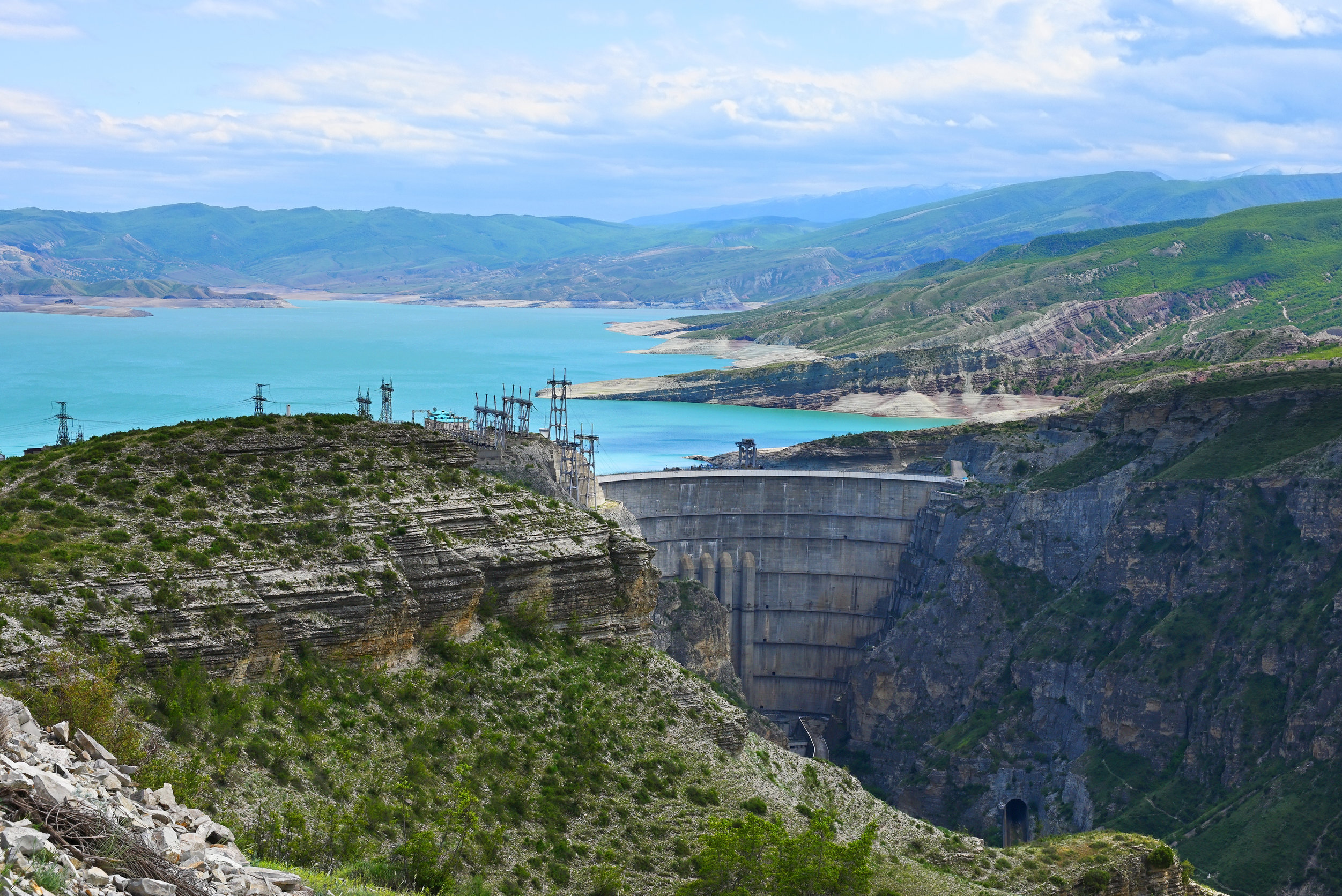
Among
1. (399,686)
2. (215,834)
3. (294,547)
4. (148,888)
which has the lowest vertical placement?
(399,686)

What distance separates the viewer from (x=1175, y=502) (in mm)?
82688

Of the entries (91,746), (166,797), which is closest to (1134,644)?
(91,746)

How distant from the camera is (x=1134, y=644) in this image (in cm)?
7756

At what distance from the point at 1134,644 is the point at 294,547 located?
2123 inches

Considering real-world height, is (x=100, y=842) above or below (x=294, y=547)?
below

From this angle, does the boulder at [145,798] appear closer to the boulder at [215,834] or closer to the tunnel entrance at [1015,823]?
the boulder at [215,834]

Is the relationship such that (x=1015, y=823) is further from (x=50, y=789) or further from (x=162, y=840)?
(x=50, y=789)

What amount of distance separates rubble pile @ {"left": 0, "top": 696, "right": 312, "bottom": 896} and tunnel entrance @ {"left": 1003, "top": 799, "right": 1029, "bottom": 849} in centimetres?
5962

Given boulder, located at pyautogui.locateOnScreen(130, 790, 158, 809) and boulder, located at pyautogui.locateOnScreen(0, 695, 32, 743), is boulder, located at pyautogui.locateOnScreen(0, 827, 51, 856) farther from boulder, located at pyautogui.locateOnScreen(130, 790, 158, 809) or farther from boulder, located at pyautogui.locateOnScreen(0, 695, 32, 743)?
boulder, located at pyautogui.locateOnScreen(0, 695, 32, 743)

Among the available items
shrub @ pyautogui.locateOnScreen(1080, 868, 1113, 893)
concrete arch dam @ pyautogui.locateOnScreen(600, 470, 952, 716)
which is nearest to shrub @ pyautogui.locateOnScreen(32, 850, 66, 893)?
shrub @ pyautogui.locateOnScreen(1080, 868, 1113, 893)

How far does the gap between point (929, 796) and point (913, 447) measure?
4969 centimetres

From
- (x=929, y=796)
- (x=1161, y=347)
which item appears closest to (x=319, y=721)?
(x=929, y=796)

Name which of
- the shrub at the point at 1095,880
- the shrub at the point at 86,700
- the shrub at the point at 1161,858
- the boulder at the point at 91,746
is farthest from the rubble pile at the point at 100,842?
the shrub at the point at 1161,858

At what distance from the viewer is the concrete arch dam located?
9388cm
